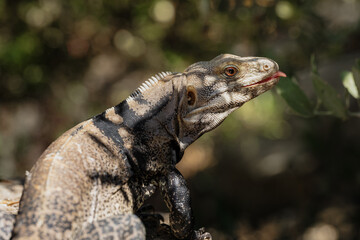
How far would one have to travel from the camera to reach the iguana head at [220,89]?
4285 mm

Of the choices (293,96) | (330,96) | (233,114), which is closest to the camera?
(330,96)

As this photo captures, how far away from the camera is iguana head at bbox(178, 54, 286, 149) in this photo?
429 centimetres

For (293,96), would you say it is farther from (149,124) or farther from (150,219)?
(150,219)

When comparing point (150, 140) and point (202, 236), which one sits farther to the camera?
point (202, 236)

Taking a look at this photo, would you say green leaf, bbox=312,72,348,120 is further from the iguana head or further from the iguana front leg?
the iguana front leg

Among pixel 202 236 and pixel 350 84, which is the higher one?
pixel 350 84

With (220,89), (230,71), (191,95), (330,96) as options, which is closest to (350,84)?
(330,96)

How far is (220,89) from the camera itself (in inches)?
169

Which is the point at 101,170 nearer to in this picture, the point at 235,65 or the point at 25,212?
the point at 25,212

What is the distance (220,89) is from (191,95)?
30 centimetres

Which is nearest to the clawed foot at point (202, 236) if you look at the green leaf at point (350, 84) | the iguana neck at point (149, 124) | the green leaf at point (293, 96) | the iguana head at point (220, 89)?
the iguana neck at point (149, 124)

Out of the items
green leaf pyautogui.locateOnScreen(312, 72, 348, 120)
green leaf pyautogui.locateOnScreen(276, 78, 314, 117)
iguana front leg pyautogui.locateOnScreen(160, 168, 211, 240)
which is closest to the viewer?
iguana front leg pyautogui.locateOnScreen(160, 168, 211, 240)

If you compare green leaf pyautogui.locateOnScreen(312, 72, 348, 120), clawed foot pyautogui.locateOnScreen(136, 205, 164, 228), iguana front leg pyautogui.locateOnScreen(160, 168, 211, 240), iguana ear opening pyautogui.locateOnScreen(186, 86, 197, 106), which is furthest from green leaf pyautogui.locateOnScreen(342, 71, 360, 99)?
A: clawed foot pyautogui.locateOnScreen(136, 205, 164, 228)

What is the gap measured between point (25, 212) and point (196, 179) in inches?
267
